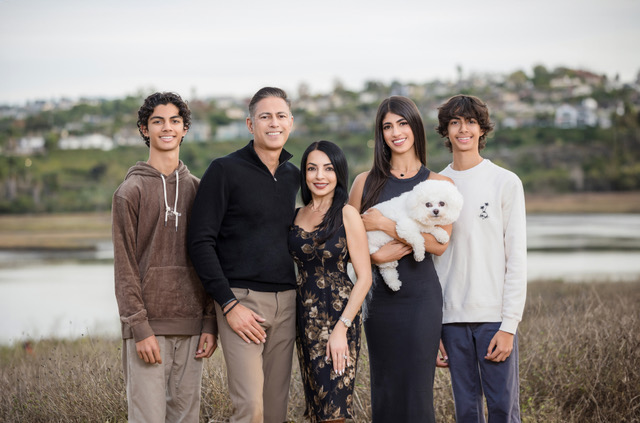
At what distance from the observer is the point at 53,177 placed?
2704 inches

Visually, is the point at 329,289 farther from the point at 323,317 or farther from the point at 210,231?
the point at 210,231

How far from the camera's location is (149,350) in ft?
11.0

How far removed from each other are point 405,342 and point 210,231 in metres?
1.31

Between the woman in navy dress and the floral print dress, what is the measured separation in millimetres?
221

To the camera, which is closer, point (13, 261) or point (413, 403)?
point (413, 403)

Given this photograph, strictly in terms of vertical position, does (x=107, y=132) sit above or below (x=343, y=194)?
above

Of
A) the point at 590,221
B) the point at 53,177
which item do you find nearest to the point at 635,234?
the point at 590,221

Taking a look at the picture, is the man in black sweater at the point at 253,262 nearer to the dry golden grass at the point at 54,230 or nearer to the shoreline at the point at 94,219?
the dry golden grass at the point at 54,230

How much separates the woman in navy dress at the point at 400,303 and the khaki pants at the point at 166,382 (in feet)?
3.61

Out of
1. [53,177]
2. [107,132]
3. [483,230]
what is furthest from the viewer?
[107,132]

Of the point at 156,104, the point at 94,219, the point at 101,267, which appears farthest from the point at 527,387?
the point at 94,219

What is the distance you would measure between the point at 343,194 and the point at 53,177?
72.3 m

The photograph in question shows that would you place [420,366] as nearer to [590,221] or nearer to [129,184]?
[129,184]

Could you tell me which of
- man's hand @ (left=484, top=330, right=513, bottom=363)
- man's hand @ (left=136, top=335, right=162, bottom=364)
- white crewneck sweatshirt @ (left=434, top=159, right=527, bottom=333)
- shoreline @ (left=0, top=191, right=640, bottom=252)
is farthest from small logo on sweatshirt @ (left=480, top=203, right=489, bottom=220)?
shoreline @ (left=0, top=191, right=640, bottom=252)
